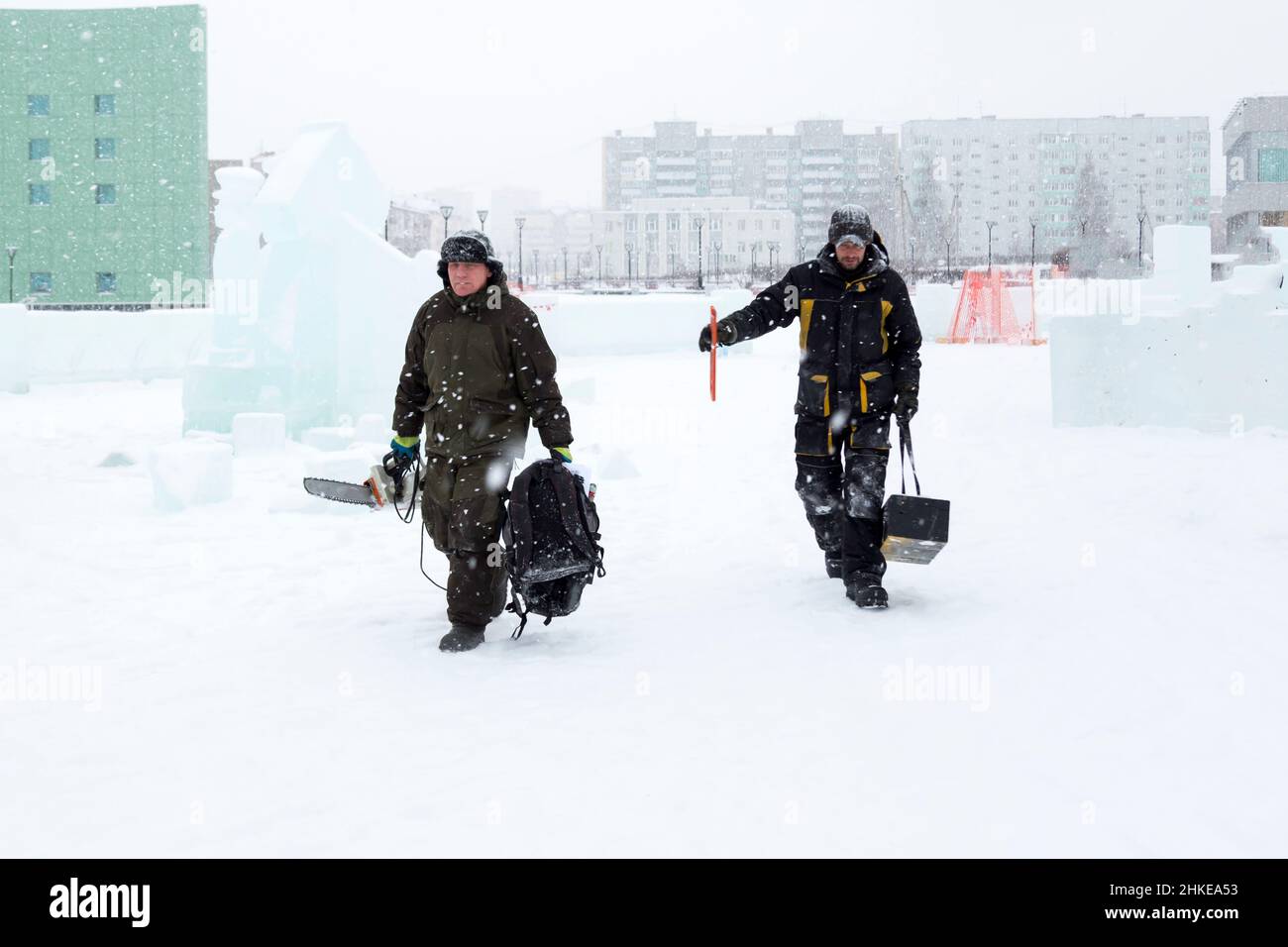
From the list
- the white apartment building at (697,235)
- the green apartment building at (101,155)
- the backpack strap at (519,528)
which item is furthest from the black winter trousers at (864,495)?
the white apartment building at (697,235)

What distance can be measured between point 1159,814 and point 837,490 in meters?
2.93

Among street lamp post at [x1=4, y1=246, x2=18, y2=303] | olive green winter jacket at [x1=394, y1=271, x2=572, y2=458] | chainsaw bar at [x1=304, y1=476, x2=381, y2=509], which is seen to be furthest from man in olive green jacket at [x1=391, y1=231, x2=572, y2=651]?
street lamp post at [x1=4, y1=246, x2=18, y2=303]

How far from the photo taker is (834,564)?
6.26 m

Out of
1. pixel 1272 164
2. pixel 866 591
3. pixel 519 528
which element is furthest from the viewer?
pixel 1272 164

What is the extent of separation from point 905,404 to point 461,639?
7.31 feet

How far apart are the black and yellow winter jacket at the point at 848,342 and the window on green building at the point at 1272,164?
75.2 meters

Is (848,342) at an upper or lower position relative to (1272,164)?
lower

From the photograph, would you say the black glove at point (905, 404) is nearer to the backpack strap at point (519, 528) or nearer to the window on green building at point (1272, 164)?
the backpack strap at point (519, 528)

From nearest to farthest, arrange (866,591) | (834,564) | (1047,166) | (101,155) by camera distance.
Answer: (866,591)
(834,564)
(101,155)
(1047,166)

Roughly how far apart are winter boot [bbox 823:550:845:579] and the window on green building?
7516 cm

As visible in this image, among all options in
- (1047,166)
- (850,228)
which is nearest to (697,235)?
(1047,166)

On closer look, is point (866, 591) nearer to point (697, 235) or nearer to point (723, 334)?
point (723, 334)

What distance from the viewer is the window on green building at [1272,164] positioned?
7150 centimetres
